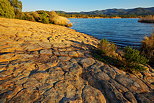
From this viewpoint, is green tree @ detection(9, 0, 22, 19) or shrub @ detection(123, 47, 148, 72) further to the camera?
green tree @ detection(9, 0, 22, 19)

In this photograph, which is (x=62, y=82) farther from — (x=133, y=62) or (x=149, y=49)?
(x=149, y=49)

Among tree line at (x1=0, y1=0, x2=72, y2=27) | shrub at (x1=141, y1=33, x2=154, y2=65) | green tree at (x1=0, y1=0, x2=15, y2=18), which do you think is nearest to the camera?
shrub at (x1=141, y1=33, x2=154, y2=65)

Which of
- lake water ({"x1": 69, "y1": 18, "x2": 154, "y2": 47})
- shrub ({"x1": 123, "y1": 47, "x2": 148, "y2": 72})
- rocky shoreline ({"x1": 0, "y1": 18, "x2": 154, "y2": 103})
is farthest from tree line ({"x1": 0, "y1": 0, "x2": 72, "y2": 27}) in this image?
shrub ({"x1": 123, "y1": 47, "x2": 148, "y2": 72})

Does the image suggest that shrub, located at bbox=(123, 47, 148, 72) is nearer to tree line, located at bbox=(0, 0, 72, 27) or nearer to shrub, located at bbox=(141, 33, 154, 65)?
shrub, located at bbox=(141, 33, 154, 65)

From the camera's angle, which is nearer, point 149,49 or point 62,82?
Answer: point 62,82

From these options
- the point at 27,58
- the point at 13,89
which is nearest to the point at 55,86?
the point at 13,89

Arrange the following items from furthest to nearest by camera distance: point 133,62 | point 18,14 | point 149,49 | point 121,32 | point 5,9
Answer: point 18,14 < point 121,32 < point 5,9 < point 149,49 < point 133,62

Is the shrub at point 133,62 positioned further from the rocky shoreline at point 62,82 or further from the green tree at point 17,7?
the green tree at point 17,7

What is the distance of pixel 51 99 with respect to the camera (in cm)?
189

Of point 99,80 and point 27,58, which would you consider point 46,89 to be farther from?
point 27,58

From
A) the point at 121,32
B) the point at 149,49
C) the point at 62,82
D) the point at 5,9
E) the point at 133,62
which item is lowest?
the point at 62,82

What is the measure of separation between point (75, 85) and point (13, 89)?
1.29m

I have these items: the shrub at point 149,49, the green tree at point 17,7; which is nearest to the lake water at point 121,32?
the shrub at point 149,49

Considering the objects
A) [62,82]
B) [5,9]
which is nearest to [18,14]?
[5,9]
